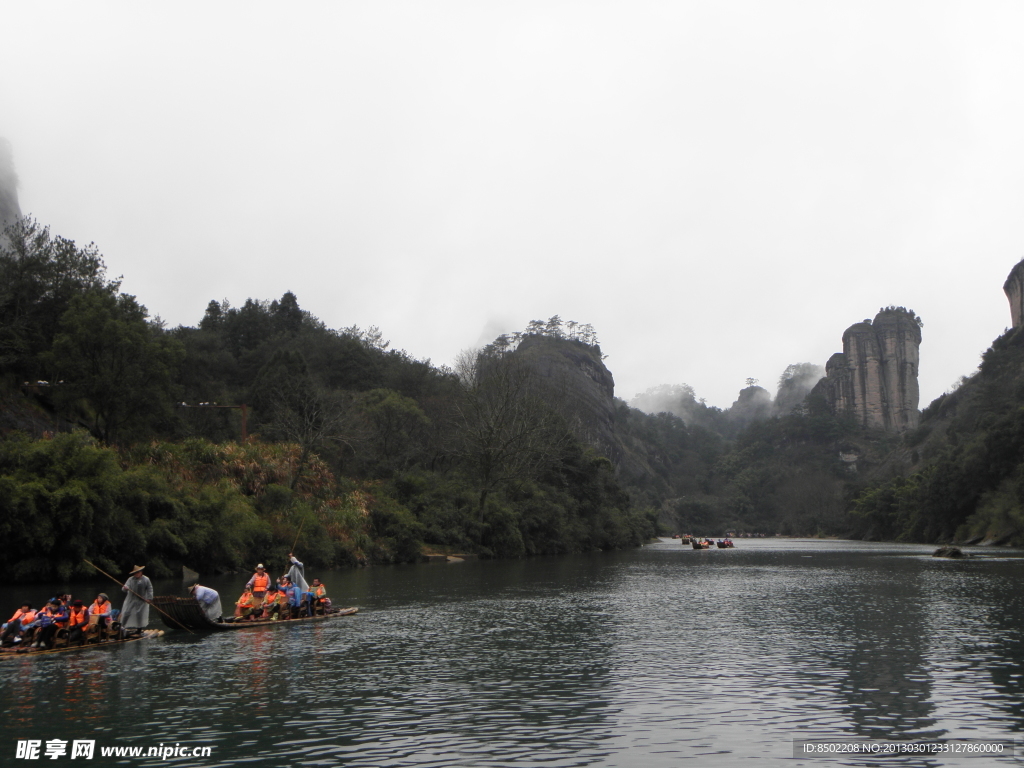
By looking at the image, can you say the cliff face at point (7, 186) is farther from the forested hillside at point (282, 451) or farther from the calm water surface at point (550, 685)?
the calm water surface at point (550, 685)

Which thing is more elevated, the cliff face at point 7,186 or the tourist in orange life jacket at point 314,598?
the cliff face at point 7,186

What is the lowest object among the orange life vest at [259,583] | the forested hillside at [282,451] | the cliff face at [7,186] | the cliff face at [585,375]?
the orange life vest at [259,583]

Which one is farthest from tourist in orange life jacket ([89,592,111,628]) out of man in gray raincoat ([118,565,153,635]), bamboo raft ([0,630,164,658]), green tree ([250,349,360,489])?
green tree ([250,349,360,489])

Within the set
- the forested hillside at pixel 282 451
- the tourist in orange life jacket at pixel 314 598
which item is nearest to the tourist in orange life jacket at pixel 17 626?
the tourist in orange life jacket at pixel 314 598

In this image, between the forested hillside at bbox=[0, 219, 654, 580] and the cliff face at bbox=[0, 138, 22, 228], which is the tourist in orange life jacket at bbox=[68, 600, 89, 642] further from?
the cliff face at bbox=[0, 138, 22, 228]

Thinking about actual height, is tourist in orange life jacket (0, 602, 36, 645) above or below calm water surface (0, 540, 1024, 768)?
above

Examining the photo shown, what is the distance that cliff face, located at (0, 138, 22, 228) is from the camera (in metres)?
103

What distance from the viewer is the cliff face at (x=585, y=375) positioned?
536ft

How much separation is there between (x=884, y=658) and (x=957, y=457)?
273 ft

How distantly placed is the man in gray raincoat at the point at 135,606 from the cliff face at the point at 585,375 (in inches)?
5140

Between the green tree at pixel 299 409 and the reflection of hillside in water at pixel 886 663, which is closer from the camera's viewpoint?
the reflection of hillside in water at pixel 886 663

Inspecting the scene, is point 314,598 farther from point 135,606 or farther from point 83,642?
point 83,642

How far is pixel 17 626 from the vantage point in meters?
20.0

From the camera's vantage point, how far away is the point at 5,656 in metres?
19.3
